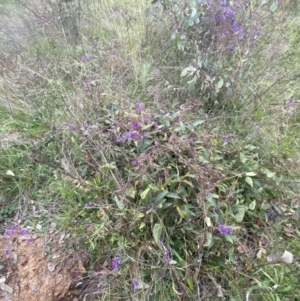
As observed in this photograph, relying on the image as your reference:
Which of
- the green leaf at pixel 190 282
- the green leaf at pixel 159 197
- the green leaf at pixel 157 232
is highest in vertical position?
the green leaf at pixel 159 197

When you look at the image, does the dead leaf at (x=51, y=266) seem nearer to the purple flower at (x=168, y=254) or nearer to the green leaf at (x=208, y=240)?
the purple flower at (x=168, y=254)

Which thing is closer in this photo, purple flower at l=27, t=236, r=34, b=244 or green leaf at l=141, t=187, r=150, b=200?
green leaf at l=141, t=187, r=150, b=200

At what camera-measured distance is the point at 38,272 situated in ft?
5.88

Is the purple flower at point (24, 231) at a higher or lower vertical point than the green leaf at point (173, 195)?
lower

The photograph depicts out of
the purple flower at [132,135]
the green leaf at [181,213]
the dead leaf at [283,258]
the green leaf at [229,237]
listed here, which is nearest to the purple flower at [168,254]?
the green leaf at [181,213]

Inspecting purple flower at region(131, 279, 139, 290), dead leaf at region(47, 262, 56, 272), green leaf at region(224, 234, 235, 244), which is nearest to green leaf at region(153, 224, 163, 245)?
purple flower at region(131, 279, 139, 290)

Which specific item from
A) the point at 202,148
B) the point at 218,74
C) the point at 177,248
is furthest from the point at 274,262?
the point at 218,74

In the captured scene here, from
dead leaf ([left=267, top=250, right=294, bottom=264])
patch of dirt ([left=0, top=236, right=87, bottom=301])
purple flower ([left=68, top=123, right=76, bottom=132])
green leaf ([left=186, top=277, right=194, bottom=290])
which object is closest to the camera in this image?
dead leaf ([left=267, top=250, right=294, bottom=264])

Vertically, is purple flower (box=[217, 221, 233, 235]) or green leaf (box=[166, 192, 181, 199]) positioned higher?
green leaf (box=[166, 192, 181, 199])

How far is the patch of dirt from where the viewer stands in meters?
1.73

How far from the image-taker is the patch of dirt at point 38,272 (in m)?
1.73

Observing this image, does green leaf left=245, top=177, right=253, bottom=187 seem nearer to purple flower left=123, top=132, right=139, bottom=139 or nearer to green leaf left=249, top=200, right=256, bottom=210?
green leaf left=249, top=200, right=256, bottom=210

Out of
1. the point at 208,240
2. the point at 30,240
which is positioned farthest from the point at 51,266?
the point at 208,240

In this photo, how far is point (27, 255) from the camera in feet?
6.09
